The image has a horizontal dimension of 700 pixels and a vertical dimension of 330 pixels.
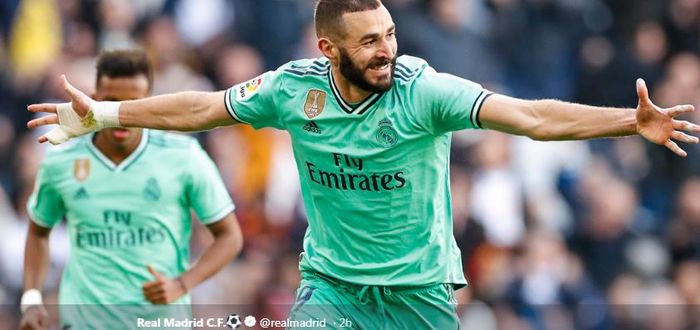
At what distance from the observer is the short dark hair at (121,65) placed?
955 cm

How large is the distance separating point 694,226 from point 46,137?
8.41m

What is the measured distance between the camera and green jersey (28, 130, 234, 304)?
31.0ft

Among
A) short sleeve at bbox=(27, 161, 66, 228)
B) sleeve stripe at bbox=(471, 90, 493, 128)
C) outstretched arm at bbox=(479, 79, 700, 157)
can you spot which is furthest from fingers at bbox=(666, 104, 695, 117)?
short sleeve at bbox=(27, 161, 66, 228)

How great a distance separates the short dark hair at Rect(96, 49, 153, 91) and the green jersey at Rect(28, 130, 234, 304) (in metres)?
0.39

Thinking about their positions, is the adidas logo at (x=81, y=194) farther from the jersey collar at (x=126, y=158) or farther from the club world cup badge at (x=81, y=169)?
the jersey collar at (x=126, y=158)

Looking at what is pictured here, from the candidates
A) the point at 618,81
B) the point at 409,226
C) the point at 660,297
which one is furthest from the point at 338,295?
the point at 618,81

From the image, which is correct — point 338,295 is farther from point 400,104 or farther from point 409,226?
point 400,104

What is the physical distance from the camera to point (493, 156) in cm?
1472

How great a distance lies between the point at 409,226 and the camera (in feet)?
26.3

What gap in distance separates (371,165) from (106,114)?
4.56ft

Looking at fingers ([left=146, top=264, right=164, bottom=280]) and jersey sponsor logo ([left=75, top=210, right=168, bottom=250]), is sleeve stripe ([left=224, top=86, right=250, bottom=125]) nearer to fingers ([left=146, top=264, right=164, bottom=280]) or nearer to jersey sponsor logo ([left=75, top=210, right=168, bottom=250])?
fingers ([left=146, top=264, right=164, bottom=280])

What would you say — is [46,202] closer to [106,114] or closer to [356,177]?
[106,114]

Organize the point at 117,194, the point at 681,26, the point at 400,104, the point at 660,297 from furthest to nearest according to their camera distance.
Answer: the point at 681,26 < the point at 660,297 < the point at 117,194 < the point at 400,104

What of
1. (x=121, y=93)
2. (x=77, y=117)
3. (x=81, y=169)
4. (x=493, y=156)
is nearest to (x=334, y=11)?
(x=77, y=117)
